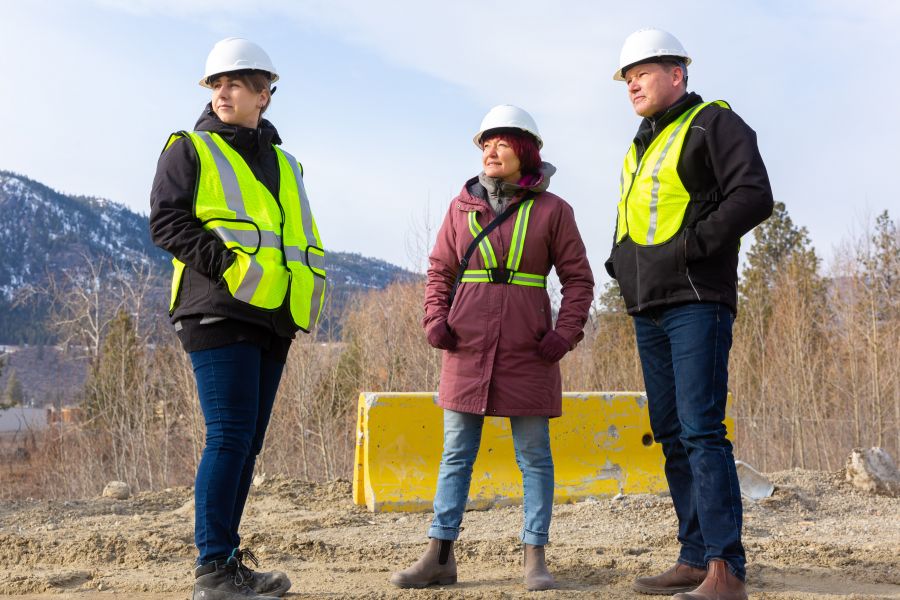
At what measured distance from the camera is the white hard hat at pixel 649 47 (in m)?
3.75

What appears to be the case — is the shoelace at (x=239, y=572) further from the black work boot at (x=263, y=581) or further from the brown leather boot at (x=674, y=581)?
the brown leather boot at (x=674, y=581)

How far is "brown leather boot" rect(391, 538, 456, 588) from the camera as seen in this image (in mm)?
3924

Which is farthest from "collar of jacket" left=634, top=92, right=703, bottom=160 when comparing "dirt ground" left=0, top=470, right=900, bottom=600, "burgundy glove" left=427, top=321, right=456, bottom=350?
"dirt ground" left=0, top=470, right=900, bottom=600

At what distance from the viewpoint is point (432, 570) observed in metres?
3.96

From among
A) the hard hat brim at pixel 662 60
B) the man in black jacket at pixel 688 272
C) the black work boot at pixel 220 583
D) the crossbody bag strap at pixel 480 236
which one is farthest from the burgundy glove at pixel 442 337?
the hard hat brim at pixel 662 60

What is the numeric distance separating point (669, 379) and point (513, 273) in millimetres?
846

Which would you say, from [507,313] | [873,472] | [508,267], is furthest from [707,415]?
[873,472]

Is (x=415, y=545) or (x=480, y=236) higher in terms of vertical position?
(x=480, y=236)

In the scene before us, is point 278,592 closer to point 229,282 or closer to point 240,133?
point 229,282

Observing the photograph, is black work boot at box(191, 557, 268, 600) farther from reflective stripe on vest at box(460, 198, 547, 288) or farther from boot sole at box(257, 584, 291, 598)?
reflective stripe on vest at box(460, 198, 547, 288)

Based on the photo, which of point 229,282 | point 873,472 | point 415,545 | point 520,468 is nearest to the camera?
point 229,282

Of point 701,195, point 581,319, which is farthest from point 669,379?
point 701,195

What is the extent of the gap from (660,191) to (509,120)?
873 millimetres

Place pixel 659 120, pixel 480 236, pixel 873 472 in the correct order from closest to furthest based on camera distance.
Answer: pixel 659 120
pixel 480 236
pixel 873 472
